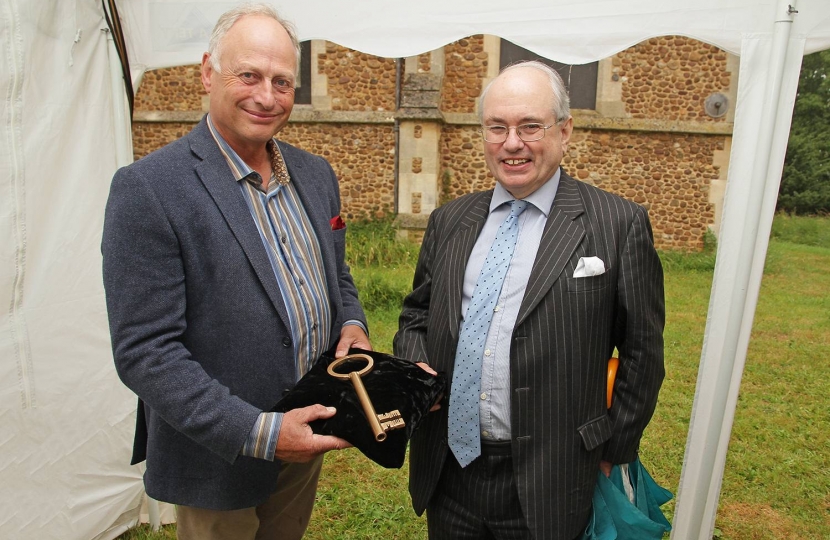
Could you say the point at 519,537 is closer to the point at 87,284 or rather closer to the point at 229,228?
the point at 229,228

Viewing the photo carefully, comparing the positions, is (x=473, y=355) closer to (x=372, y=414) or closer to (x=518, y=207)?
(x=372, y=414)

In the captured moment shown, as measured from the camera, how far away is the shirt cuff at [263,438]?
162 cm

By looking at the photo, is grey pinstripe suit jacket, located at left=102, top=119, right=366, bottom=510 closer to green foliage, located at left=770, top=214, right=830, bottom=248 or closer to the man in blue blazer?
the man in blue blazer

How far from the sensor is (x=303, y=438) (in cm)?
162

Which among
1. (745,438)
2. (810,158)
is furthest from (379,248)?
(810,158)

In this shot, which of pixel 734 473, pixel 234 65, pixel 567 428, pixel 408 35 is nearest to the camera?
pixel 234 65

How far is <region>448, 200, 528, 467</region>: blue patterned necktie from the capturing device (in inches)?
74.6

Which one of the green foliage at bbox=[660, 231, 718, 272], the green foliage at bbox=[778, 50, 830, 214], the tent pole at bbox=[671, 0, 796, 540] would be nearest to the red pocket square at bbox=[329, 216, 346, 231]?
the tent pole at bbox=[671, 0, 796, 540]

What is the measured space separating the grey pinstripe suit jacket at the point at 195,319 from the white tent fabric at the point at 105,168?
2.87 ft

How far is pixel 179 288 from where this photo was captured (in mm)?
1641

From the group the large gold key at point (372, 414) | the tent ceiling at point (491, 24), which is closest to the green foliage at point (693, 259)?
the tent ceiling at point (491, 24)

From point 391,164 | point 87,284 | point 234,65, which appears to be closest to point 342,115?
point 391,164

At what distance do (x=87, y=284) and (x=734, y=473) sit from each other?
4114 millimetres

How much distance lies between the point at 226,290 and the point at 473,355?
78 centimetres
